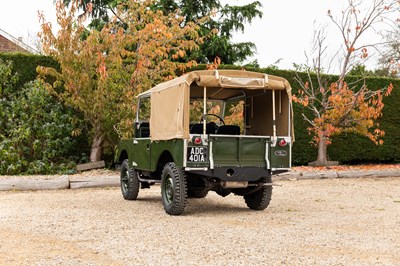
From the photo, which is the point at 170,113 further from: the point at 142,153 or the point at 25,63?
the point at 25,63

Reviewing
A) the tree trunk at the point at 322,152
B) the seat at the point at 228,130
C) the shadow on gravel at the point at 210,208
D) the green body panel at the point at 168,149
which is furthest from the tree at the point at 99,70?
the tree trunk at the point at 322,152

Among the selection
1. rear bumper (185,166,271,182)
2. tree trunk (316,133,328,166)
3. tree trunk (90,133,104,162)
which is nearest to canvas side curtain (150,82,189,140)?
rear bumper (185,166,271,182)

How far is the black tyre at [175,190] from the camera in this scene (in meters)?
7.94

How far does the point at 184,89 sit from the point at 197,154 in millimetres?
973

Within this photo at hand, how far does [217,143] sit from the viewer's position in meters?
7.96

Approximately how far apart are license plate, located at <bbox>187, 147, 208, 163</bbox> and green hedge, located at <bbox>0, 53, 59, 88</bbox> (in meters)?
8.16

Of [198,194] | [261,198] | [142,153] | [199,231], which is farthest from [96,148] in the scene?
[199,231]

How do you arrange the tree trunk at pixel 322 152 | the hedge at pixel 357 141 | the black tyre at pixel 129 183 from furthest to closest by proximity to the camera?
the hedge at pixel 357 141, the tree trunk at pixel 322 152, the black tyre at pixel 129 183

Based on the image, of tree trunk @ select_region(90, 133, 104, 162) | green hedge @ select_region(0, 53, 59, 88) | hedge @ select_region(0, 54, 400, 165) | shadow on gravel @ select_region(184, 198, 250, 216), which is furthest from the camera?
hedge @ select_region(0, 54, 400, 165)

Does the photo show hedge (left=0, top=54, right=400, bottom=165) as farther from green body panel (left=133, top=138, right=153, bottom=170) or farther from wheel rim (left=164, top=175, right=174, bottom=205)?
wheel rim (left=164, top=175, right=174, bottom=205)

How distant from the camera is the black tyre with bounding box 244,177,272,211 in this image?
880cm

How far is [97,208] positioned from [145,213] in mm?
1017

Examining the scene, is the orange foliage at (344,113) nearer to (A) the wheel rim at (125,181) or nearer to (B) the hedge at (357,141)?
(B) the hedge at (357,141)

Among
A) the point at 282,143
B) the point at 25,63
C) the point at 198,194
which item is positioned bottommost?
the point at 198,194
